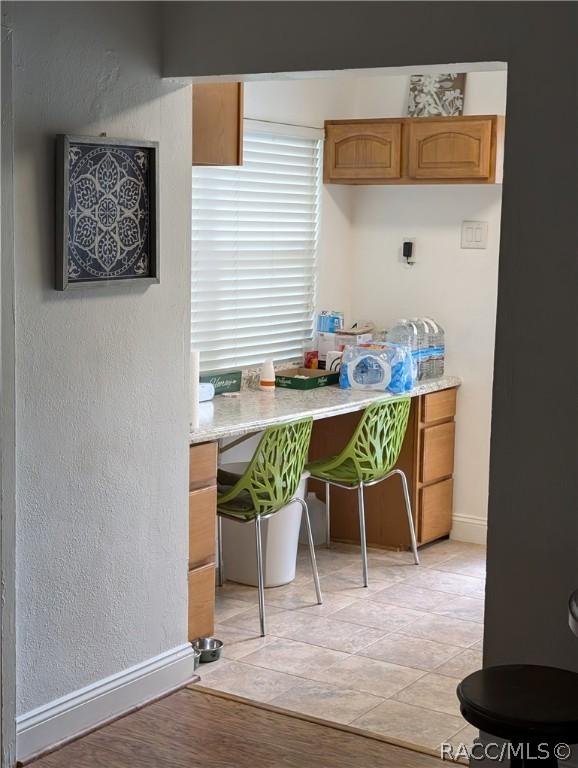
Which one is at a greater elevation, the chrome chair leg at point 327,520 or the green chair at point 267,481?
the green chair at point 267,481

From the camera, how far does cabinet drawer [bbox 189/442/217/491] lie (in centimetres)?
401

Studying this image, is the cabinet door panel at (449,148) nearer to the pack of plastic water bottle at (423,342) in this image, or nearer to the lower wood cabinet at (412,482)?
the pack of plastic water bottle at (423,342)

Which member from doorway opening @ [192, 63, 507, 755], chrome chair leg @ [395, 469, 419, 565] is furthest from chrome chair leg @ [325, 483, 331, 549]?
chrome chair leg @ [395, 469, 419, 565]

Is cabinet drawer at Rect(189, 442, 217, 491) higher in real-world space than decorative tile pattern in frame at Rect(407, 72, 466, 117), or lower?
lower

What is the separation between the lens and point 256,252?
17.2 feet

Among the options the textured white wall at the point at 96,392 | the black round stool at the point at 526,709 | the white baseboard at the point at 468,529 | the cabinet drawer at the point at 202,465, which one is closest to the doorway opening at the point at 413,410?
the white baseboard at the point at 468,529

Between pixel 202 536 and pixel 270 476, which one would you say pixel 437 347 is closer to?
pixel 270 476

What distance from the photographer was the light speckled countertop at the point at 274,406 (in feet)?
13.8

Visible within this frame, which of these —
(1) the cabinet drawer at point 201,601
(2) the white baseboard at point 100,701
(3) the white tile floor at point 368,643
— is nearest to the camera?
(2) the white baseboard at point 100,701

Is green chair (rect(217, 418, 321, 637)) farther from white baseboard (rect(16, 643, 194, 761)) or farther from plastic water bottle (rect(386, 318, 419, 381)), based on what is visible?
plastic water bottle (rect(386, 318, 419, 381))

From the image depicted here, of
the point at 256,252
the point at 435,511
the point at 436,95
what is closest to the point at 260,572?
the point at 435,511

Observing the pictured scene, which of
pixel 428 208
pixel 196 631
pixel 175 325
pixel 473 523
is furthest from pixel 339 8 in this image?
pixel 473 523

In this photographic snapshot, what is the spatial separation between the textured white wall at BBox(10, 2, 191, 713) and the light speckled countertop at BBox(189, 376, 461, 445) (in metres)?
0.45

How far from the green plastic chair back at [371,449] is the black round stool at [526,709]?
2.33m
